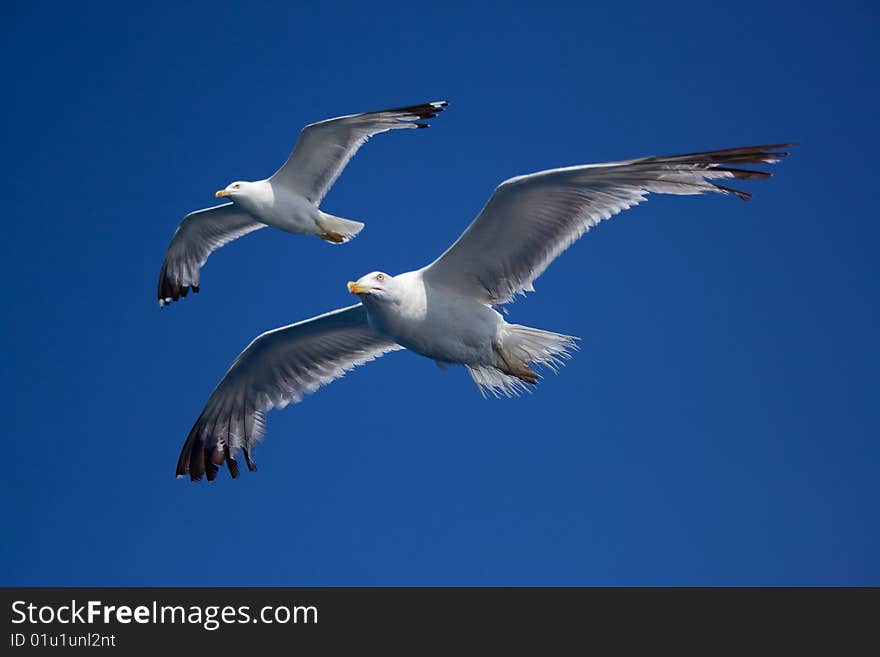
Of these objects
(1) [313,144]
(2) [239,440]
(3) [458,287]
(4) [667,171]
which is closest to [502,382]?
(3) [458,287]

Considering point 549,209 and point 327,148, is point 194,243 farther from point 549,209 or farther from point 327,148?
point 549,209

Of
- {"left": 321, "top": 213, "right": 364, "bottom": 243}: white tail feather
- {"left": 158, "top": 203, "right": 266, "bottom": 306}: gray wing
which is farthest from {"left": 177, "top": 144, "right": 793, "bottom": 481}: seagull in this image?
{"left": 158, "top": 203, "right": 266, "bottom": 306}: gray wing

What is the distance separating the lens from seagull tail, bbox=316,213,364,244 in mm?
13039

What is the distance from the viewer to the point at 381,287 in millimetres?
8156

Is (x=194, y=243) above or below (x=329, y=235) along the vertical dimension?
above

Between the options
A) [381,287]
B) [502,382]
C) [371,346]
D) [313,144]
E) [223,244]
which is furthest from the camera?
[223,244]

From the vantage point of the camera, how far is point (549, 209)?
812 centimetres

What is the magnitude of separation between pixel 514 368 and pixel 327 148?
5324 mm

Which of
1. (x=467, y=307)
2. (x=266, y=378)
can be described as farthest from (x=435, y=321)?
(x=266, y=378)

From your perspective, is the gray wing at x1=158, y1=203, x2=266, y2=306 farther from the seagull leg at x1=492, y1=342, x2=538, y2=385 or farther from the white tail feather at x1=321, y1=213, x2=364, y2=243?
the seagull leg at x1=492, y1=342, x2=538, y2=385

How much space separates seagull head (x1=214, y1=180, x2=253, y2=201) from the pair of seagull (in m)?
2.22

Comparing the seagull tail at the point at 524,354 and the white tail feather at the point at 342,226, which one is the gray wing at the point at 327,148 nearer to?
the white tail feather at the point at 342,226

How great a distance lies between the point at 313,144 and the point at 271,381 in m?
3.57
